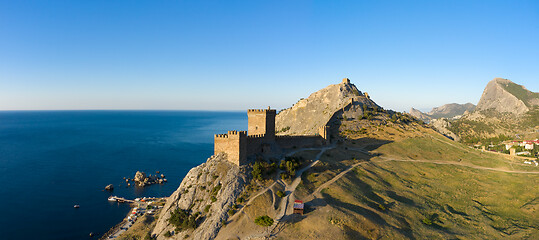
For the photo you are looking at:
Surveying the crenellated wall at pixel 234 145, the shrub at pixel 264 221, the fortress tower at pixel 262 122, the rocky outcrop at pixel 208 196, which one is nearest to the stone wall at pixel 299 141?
the fortress tower at pixel 262 122

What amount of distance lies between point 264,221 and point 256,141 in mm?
22341

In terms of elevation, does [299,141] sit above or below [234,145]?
below

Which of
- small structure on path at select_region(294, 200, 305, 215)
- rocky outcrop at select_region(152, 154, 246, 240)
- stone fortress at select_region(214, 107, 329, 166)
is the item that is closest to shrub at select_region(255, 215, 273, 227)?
small structure on path at select_region(294, 200, 305, 215)

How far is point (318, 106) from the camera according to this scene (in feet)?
461

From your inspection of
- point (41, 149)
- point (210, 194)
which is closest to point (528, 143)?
point (210, 194)

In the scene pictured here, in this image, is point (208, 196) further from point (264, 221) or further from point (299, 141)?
point (299, 141)

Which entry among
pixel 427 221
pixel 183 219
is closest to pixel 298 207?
pixel 183 219

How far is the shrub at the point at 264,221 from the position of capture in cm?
4316

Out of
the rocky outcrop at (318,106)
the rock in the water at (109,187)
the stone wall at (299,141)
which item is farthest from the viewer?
the rocky outcrop at (318,106)

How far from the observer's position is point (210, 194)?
54031 mm

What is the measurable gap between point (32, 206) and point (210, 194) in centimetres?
6954

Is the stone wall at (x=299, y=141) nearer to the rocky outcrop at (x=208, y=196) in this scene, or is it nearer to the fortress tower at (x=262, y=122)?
the fortress tower at (x=262, y=122)

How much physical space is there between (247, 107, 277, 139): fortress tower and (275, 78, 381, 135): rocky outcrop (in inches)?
2275

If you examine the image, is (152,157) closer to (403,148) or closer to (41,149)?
(41,149)
